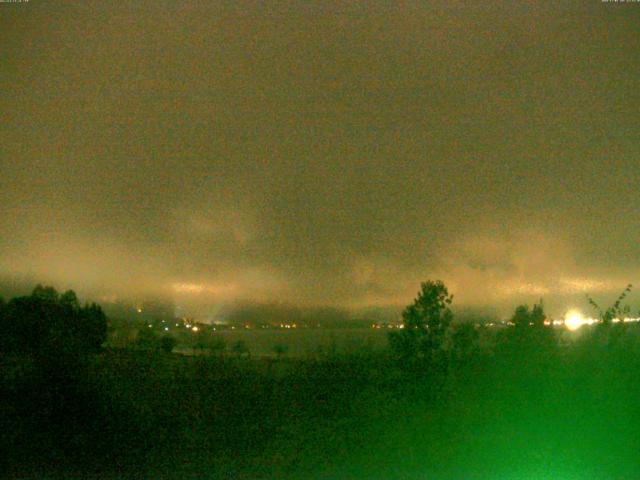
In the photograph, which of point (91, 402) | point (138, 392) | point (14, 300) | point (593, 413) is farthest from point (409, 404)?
point (14, 300)

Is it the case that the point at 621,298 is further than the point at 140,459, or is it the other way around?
the point at 621,298

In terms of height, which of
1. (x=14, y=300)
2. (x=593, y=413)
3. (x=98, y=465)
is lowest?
(x=98, y=465)

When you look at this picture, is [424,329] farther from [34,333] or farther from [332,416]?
[34,333]

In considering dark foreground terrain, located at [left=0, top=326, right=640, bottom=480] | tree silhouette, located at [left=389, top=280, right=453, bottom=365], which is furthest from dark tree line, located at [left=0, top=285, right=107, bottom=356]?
tree silhouette, located at [left=389, top=280, right=453, bottom=365]

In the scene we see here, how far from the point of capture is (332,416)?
12.5 metres

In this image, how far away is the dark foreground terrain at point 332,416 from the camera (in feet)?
33.3

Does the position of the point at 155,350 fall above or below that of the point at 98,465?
above

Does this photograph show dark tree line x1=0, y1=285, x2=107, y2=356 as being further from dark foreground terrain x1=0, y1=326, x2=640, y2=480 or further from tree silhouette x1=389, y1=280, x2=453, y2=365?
tree silhouette x1=389, y1=280, x2=453, y2=365

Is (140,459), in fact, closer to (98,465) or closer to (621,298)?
(98,465)

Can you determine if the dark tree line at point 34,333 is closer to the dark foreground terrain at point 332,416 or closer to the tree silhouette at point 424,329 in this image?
→ the dark foreground terrain at point 332,416

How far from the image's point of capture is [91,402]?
421 inches

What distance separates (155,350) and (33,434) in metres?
7.04

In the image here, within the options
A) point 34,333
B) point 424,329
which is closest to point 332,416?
point 424,329

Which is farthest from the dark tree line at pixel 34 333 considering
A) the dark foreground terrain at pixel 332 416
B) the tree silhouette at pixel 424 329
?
the tree silhouette at pixel 424 329
